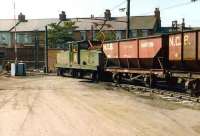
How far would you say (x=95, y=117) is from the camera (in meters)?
14.5

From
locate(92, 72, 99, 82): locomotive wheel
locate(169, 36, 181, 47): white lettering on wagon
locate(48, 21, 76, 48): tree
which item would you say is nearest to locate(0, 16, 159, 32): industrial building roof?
locate(48, 21, 76, 48): tree

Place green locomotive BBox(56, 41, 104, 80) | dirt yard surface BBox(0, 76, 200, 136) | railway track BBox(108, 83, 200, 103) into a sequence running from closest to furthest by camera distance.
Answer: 1. dirt yard surface BBox(0, 76, 200, 136)
2. railway track BBox(108, 83, 200, 103)
3. green locomotive BBox(56, 41, 104, 80)

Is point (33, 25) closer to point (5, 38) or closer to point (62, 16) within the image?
point (62, 16)

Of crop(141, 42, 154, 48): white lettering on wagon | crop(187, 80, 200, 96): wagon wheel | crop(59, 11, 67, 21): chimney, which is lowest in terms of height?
crop(187, 80, 200, 96): wagon wheel

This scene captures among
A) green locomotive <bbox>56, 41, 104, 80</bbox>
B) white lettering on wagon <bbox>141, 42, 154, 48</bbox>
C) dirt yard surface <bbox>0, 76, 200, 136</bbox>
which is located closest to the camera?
dirt yard surface <bbox>0, 76, 200, 136</bbox>

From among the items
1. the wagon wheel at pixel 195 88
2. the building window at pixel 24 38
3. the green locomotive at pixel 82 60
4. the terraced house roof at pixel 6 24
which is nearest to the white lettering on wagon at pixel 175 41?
the wagon wheel at pixel 195 88

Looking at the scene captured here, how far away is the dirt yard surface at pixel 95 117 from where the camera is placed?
12203mm

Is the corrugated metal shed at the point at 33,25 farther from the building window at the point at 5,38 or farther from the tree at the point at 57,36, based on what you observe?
the tree at the point at 57,36

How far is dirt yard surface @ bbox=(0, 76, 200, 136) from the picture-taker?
1220cm

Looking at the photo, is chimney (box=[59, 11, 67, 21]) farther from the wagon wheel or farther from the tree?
the wagon wheel

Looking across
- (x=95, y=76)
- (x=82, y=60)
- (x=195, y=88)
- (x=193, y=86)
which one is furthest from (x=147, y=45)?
(x=82, y=60)

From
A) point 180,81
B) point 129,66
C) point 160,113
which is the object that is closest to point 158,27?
point 129,66

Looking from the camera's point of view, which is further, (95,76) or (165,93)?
(95,76)

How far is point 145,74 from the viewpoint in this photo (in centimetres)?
2505
